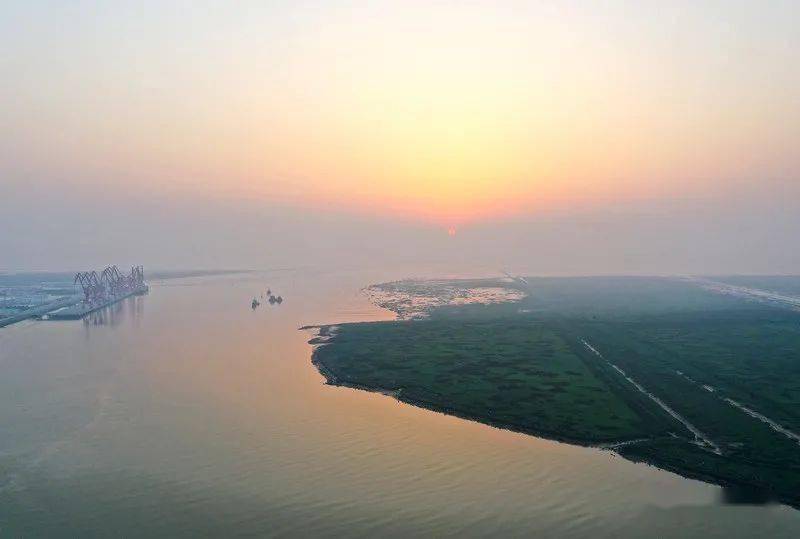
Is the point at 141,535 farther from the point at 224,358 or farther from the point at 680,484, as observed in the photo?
the point at 224,358

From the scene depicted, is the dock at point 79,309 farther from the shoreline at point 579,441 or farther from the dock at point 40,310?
the shoreline at point 579,441

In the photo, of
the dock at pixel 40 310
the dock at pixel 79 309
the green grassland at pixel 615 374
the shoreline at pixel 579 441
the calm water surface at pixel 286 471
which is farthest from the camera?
the dock at pixel 79 309

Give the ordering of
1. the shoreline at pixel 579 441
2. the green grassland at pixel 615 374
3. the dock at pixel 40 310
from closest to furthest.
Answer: the shoreline at pixel 579 441
the green grassland at pixel 615 374
the dock at pixel 40 310

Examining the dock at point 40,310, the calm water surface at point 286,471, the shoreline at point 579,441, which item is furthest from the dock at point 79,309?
the shoreline at point 579,441

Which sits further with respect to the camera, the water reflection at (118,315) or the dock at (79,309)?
the dock at (79,309)

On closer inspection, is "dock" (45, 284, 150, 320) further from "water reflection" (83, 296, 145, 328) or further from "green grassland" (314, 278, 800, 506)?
"green grassland" (314, 278, 800, 506)

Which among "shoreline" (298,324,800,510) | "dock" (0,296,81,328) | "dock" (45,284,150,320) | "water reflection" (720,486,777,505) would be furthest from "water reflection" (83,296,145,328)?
"water reflection" (720,486,777,505)

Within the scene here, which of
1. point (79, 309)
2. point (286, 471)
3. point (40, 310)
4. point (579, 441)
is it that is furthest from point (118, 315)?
point (579, 441)
